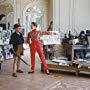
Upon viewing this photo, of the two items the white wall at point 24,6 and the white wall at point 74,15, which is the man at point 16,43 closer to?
the white wall at point 74,15

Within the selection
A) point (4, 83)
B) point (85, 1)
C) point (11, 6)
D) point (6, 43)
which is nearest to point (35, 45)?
point (4, 83)

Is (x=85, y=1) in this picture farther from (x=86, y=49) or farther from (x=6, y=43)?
(x=6, y=43)

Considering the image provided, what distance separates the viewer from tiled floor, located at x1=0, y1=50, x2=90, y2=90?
5.90 metres

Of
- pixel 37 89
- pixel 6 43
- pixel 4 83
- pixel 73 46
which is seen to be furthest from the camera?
pixel 6 43

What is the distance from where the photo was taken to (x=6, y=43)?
31.9 feet

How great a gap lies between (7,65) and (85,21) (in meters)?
2.87

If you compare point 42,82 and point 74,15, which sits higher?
point 74,15

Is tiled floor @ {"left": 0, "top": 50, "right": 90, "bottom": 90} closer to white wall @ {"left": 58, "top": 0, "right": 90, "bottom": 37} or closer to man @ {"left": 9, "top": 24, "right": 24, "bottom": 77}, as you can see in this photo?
man @ {"left": 9, "top": 24, "right": 24, "bottom": 77}

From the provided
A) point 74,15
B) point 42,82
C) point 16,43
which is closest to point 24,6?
point 74,15

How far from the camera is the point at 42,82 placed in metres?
6.38

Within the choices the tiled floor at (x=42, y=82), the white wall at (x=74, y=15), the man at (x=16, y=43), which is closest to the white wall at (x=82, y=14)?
the white wall at (x=74, y=15)

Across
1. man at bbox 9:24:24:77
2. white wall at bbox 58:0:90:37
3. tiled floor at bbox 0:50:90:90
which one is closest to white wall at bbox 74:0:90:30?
white wall at bbox 58:0:90:37

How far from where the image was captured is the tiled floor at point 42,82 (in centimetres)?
590

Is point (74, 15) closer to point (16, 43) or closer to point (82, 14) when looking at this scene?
point (82, 14)
